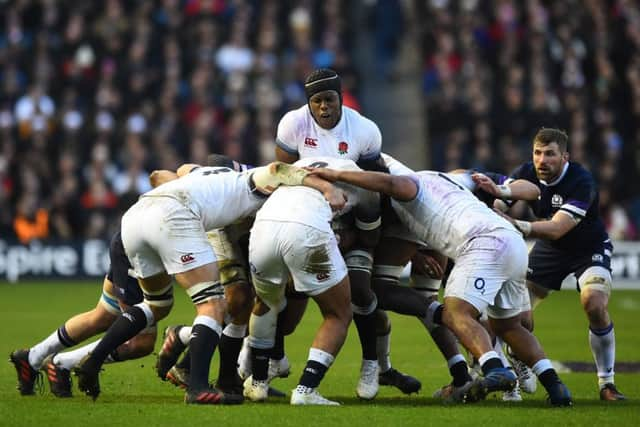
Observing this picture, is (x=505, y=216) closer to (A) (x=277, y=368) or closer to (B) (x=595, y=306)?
(B) (x=595, y=306)

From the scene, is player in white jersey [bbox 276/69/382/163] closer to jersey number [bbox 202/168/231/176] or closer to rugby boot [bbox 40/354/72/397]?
jersey number [bbox 202/168/231/176]

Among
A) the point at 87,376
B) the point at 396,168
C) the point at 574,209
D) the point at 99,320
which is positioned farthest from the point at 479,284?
the point at 99,320

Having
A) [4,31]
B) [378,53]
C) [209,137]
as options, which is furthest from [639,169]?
[4,31]

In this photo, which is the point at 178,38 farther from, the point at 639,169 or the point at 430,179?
the point at 430,179

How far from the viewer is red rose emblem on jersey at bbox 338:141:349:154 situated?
10.7 metres

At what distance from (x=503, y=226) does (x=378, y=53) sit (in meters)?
16.4

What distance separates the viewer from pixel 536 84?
25.2 meters

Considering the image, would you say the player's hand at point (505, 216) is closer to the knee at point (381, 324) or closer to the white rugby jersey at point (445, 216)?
the white rugby jersey at point (445, 216)

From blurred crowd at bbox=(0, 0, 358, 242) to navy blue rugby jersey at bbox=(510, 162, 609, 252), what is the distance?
12.1 metres

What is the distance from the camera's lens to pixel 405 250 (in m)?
10.3

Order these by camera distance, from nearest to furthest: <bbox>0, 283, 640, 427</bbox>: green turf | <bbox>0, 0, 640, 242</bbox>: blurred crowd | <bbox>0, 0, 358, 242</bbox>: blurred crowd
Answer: <bbox>0, 283, 640, 427</bbox>: green turf
<bbox>0, 0, 358, 242</bbox>: blurred crowd
<bbox>0, 0, 640, 242</bbox>: blurred crowd

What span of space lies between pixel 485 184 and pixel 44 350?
3.76 meters

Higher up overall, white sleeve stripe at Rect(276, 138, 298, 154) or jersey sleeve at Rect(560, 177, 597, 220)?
white sleeve stripe at Rect(276, 138, 298, 154)

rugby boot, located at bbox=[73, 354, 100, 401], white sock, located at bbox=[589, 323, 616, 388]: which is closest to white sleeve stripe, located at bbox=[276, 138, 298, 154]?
rugby boot, located at bbox=[73, 354, 100, 401]
